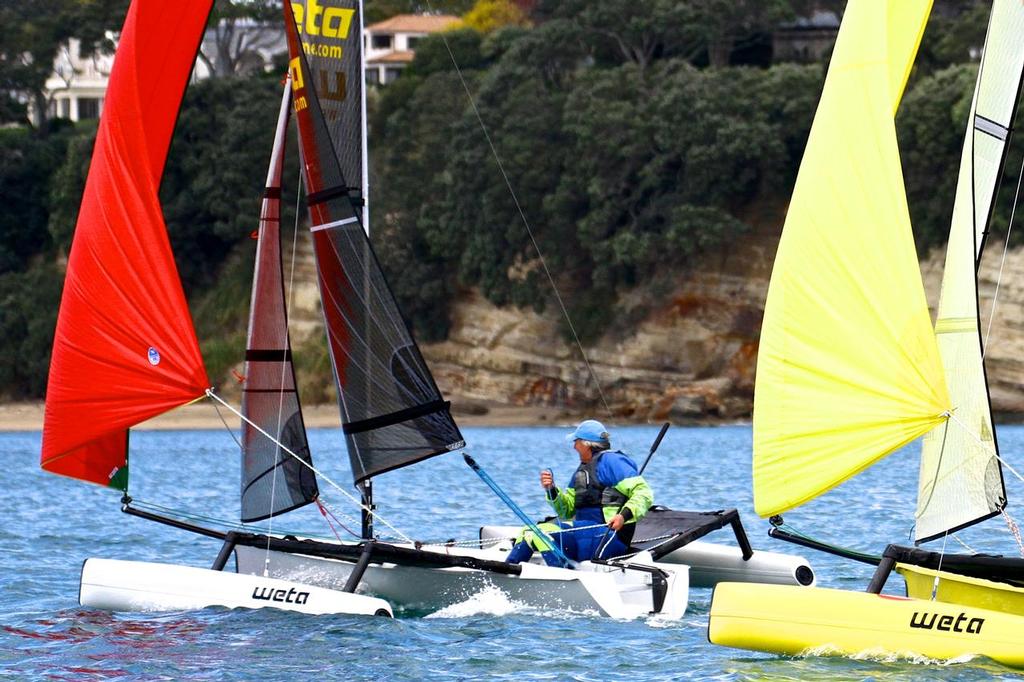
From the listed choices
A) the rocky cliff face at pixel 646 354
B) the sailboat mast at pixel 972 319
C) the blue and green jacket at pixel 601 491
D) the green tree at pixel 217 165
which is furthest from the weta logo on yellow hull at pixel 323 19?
the green tree at pixel 217 165

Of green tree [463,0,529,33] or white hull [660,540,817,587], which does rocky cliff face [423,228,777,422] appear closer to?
green tree [463,0,529,33]

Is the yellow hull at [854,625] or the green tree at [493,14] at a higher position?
the green tree at [493,14]

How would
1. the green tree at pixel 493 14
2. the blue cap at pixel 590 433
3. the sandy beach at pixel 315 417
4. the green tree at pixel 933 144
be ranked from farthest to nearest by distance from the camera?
the green tree at pixel 493 14 < the sandy beach at pixel 315 417 < the green tree at pixel 933 144 < the blue cap at pixel 590 433

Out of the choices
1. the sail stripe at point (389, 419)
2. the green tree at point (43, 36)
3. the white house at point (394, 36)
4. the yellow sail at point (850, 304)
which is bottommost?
the sail stripe at point (389, 419)

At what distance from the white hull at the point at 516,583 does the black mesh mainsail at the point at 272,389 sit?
0.85 m

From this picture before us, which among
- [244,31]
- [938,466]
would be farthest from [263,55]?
[938,466]

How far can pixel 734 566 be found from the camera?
40.1 feet

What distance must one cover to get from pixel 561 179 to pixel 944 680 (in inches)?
1485

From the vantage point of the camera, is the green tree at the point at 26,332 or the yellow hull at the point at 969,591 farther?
the green tree at the point at 26,332

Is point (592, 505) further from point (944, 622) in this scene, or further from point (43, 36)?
point (43, 36)

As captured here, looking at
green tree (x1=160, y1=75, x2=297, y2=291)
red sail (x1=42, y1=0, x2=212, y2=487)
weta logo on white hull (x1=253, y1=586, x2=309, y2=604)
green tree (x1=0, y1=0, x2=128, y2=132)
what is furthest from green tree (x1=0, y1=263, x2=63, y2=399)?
weta logo on white hull (x1=253, y1=586, x2=309, y2=604)

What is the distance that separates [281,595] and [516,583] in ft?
4.82

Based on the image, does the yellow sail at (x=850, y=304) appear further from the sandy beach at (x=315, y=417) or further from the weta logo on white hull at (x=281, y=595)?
the sandy beach at (x=315, y=417)

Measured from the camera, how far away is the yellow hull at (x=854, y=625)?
28.1ft
